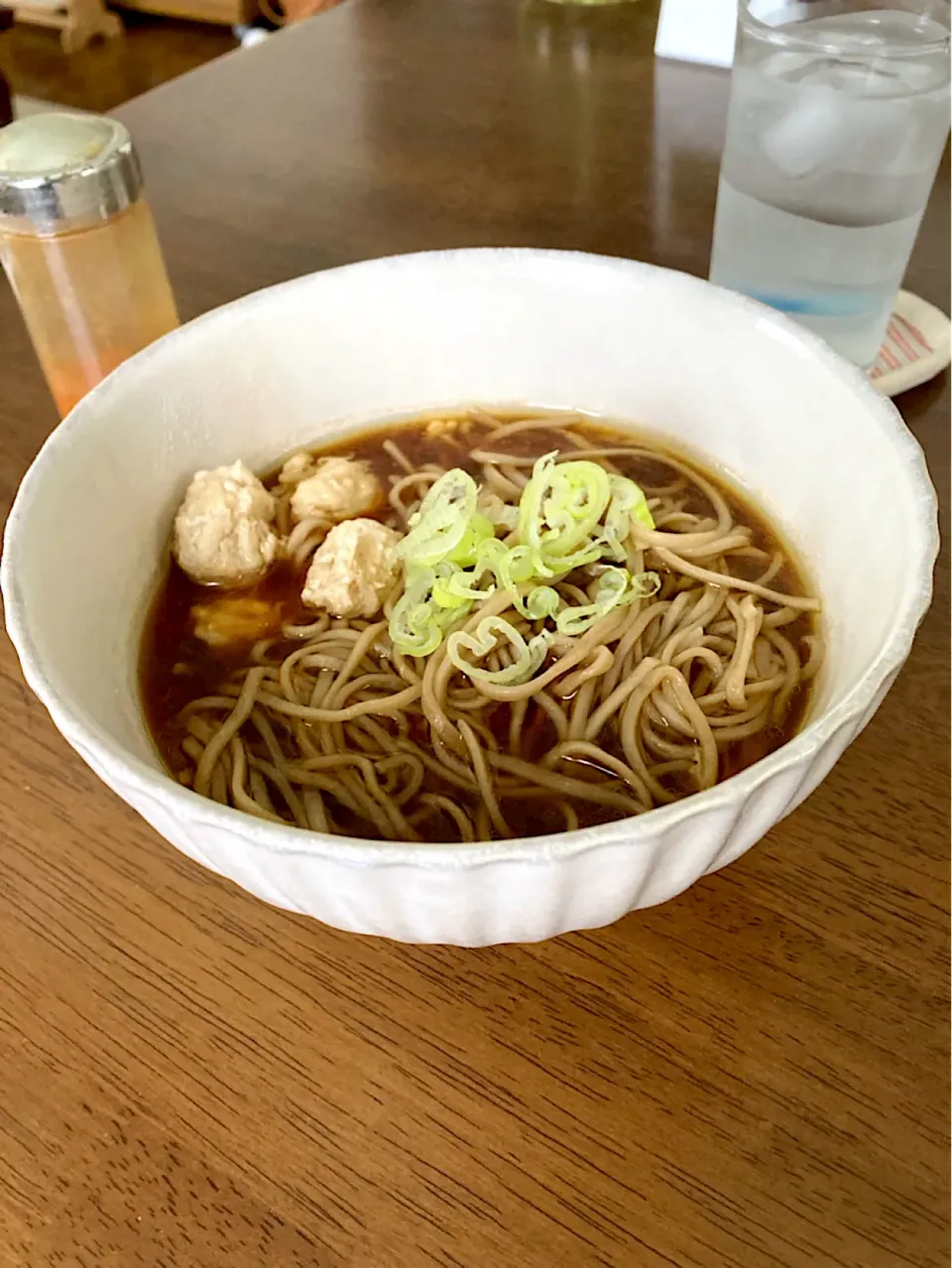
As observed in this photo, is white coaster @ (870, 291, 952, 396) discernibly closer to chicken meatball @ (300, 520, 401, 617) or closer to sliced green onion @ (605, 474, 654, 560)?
sliced green onion @ (605, 474, 654, 560)

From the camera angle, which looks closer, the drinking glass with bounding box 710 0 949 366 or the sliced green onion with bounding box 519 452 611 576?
the sliced green onion with bounding box 519 452 611 576

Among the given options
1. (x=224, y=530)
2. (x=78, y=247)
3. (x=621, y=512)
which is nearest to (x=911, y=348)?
(x=621, y=512)

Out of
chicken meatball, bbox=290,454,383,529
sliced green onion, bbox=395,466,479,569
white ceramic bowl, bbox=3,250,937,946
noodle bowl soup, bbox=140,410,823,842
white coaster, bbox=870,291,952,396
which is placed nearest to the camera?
white ceramic bowl, bbox=3,250,937,946

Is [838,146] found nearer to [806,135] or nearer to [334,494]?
[806,135]

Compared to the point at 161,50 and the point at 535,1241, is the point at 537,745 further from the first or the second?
the point at 161,50

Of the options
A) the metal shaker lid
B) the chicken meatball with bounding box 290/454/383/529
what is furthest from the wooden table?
the metal shaker lid

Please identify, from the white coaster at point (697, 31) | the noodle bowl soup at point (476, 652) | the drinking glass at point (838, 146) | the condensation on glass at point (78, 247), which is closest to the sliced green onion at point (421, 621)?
the noodle bowl soup at point (476, 652)

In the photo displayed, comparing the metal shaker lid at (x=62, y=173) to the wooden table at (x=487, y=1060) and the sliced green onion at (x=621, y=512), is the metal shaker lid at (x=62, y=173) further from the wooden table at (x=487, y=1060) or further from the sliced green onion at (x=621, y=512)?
the sliced green onion at (x=621, y=512)
